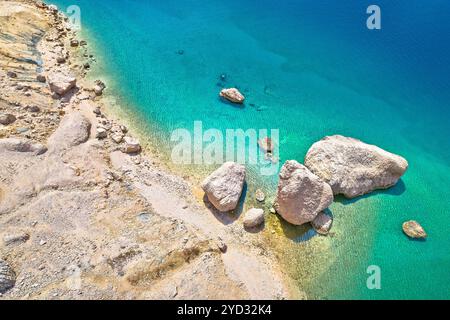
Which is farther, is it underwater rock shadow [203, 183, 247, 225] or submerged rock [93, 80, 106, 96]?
submerged rock [93, 80, 106, 96]

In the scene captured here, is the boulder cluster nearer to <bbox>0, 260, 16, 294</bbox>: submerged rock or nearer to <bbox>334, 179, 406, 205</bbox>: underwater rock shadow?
<bbox>334, 179, 406, 205</bbox>: underwater rock shadow

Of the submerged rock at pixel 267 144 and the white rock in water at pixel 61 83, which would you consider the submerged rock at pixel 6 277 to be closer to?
the white rock in water at pixel 61 83

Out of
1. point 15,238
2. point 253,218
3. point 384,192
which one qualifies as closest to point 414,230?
point 384,192

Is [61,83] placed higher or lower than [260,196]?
higher

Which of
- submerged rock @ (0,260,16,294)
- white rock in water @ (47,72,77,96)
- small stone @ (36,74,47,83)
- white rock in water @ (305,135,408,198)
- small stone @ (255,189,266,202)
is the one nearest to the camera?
submerged rock @ (0,260,16,294)

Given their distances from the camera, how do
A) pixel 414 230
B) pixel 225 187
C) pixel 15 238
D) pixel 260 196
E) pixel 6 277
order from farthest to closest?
pixel 260 196, pixel 414 230, pixel 225 187, pixel 15 238, pixel 6 277

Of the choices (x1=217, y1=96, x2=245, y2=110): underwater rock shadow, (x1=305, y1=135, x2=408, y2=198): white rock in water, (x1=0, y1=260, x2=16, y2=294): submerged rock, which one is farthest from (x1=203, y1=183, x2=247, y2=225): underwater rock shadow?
(x1=0, y1=260, x2=16, y2=294): submerged rock

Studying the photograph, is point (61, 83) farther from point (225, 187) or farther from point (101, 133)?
point (225, 187)
